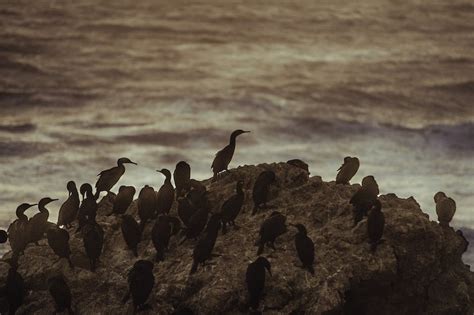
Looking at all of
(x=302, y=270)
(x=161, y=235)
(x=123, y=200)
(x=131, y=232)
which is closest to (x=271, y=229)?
(x=302, y=270)

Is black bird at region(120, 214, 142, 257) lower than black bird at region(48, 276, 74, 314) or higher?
higher

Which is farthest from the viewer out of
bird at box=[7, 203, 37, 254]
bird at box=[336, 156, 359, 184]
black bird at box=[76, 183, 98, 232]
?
bird at box=[336, 156, 359, 184]

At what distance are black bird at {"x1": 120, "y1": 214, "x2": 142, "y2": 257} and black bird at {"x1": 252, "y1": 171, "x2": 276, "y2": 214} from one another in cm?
192

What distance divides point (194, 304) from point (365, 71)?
54817mm

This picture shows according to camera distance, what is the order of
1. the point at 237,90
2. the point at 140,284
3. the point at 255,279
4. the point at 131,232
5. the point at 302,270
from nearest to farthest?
1. the point at 255,279
2. the point at 140,284
3. the point at 302,270
4. the point at 131,232
5. the point at 237,90

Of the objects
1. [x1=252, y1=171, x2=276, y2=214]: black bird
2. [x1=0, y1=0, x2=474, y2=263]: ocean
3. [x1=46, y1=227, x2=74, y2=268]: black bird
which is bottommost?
[x1=0, y1=0, x2=474, y2=263]: ocean

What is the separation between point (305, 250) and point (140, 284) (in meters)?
2.41

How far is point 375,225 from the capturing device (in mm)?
13758

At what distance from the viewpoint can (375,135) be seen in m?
51.4

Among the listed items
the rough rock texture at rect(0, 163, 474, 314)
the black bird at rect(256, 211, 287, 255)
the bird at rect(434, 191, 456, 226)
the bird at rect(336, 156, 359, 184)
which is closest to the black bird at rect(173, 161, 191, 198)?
the rough rock texture at rect(0, 163, 474, 314)

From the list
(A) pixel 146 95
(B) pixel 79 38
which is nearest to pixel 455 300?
(A) pixel 146 95

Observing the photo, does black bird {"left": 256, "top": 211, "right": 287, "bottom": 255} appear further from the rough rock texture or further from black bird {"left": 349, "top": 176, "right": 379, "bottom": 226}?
black bird {"left": 349, "top": 176, "right": 379, "bottom": 226}

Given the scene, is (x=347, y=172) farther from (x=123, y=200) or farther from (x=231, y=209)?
(x=123, y=200)

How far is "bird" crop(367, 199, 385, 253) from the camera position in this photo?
45.2 ft
